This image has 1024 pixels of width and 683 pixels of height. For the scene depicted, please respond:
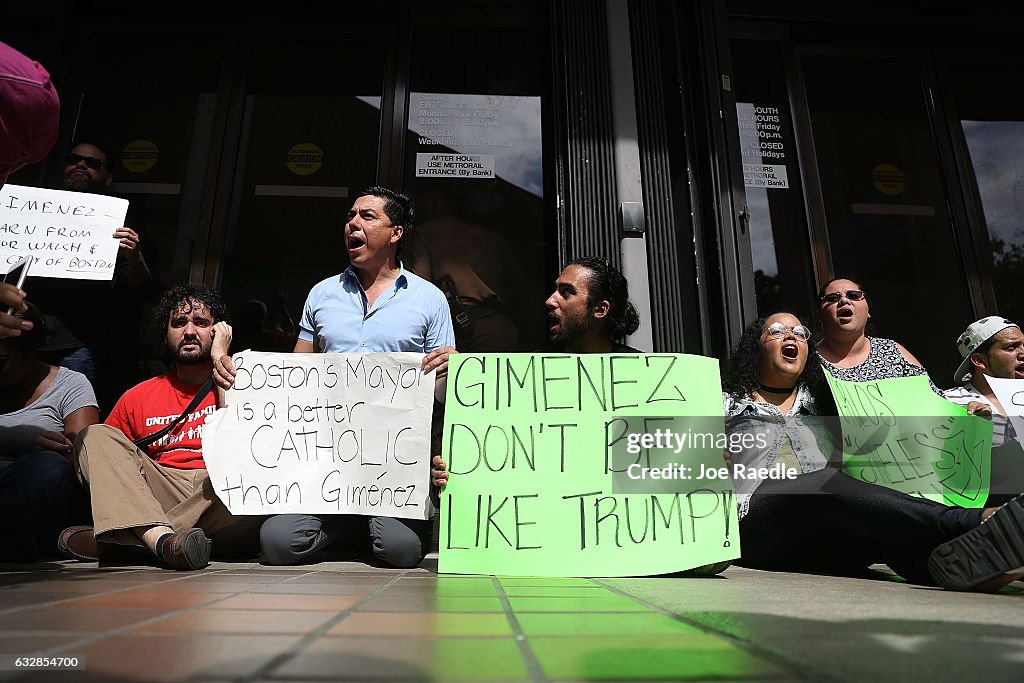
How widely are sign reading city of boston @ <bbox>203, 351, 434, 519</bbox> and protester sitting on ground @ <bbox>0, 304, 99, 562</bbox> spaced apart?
0.61m

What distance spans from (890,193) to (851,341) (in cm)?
253

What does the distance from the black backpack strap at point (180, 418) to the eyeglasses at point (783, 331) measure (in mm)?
2175

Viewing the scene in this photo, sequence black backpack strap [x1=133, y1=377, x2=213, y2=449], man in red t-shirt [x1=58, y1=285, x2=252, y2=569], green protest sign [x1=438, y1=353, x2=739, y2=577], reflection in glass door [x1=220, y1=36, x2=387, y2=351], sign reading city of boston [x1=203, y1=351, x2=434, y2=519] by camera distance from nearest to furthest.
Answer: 1. green protest sign [x1=438, y1=353, x2=739, y2=577]
2. man in red t-shirt [x1=58, y1=285, x2=252, y2=569]
3. sign reading city of boston [x1=203, y1=351, x2=434, y2=519]
4. black backpack strap [x1=133, y1=377, x2=213, y2=449]
5. reflection in glass door [x1=220, y1=36, x2=387, y2=351]

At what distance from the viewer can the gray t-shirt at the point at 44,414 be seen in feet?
8.68

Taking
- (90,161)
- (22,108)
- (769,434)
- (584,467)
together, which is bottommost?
(584,467)

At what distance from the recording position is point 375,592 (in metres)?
1.68

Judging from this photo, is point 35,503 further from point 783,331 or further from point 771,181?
point 771,181

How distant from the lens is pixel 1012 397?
2592 millimetres

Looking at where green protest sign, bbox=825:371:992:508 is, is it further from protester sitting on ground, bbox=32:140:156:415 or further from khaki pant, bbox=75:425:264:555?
protester sitting on ground, bbox=32:140:156:415

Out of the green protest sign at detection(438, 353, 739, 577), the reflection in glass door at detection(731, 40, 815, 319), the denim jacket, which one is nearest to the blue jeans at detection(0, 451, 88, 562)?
the green protest sign at detection(438, 353, 739, 577)

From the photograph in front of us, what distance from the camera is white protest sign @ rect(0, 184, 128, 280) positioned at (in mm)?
2898

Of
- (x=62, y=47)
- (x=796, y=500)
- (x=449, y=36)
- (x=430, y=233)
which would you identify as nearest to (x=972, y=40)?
(x=449, y=36)

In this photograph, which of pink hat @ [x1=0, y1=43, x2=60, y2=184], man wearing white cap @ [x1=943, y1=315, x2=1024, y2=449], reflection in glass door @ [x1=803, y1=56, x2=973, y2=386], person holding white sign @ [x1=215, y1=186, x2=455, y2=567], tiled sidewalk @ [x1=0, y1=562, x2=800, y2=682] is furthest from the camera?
reflection in glass door @ [x1=803, y1=56, x2=973, y2=386]

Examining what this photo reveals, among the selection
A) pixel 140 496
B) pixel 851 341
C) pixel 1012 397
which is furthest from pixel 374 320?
pixel 1012 397
